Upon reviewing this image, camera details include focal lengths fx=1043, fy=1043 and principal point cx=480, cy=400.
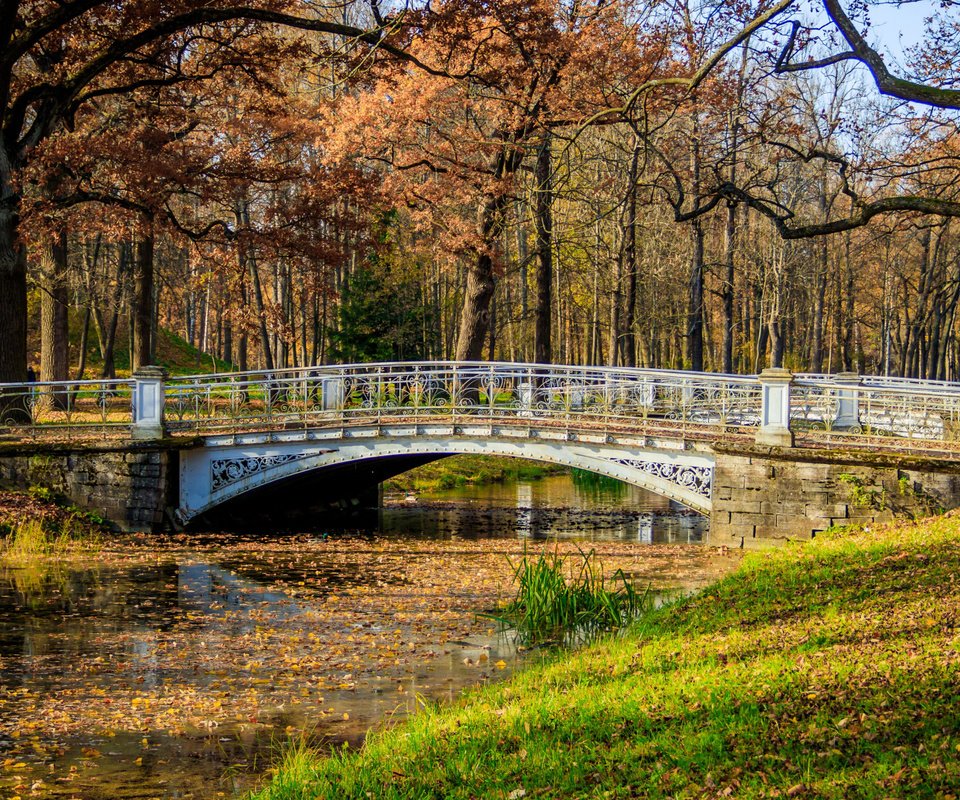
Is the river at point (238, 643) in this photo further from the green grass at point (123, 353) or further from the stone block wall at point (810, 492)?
the green grass at point (123, 353)

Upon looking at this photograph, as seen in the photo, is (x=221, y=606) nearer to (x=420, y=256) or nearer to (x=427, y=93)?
(x=427, y=93)

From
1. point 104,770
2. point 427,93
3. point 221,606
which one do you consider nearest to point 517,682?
point 104,770

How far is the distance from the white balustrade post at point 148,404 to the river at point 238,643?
1.88 m

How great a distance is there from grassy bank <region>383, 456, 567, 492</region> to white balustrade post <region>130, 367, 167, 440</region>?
983 cm

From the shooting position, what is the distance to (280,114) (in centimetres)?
2109

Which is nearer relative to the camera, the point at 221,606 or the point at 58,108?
the point at 221,606

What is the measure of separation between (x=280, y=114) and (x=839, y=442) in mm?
12599

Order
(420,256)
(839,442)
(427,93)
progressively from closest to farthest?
(839,442) → (427,93) → (420,256)

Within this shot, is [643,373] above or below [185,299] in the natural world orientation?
below

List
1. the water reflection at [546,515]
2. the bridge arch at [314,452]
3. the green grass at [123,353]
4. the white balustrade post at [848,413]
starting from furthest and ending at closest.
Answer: the green grass at [123,353] → the water reflection at [546,515] → the bridge arch at [314,452] → the white balustrade post at [848,413]

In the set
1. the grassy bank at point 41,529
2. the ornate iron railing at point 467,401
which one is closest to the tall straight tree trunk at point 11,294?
the grassy bank at point 41,529

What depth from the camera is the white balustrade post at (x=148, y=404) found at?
17828 millimetres

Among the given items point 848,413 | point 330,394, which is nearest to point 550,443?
point 330,394

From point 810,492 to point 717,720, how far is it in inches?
395
